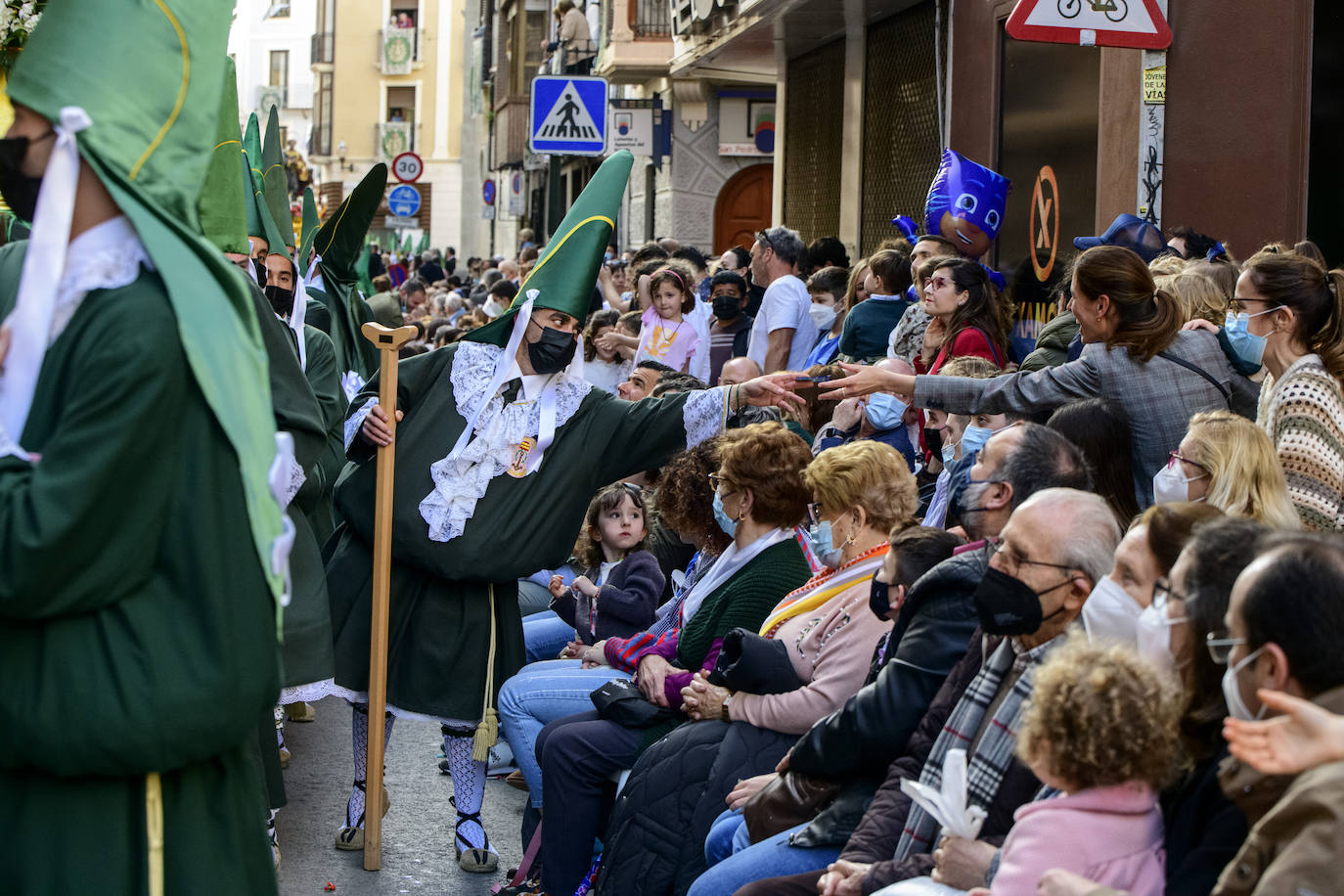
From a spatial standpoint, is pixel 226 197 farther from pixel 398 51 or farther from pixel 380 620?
pixel 398 51

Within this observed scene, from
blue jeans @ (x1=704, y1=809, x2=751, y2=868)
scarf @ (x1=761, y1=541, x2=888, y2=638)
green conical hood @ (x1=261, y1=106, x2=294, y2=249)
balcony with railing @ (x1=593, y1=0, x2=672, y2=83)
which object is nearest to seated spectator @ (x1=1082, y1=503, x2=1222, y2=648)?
scarf @ (x1=761, y1=541, x2=888, y2=638)

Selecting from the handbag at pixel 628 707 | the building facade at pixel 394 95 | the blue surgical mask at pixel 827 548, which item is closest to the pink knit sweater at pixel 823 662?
the blue surgical mask at pixel 827 548

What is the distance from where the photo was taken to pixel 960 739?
372 centimetres

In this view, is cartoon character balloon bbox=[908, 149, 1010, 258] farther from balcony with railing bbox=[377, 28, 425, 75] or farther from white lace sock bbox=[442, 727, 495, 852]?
balcony with railing bbox=[377, 28, 425, 75]

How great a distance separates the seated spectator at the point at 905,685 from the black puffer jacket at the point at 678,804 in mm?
371

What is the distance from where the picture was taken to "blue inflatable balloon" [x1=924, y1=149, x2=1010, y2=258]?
8203 millimetres

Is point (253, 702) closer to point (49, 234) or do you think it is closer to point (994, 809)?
point (49, 234)

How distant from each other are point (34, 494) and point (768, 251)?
7.47 m

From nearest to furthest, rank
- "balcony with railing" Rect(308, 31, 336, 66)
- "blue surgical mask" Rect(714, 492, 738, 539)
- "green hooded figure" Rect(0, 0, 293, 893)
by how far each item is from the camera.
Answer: "green hooded figure" Rect(0, 0, 293, 893) < "blue surgical mask" Rect(714, 492, 738, 539) < "balcony with railing" Rect(308, 31, 336, 66)

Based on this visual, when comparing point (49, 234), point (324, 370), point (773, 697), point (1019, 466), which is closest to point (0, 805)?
point (49, 234)

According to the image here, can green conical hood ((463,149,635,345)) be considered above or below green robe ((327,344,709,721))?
above

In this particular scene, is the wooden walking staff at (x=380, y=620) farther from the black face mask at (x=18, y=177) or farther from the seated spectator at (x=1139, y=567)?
the seated spectator at (x=1139, y=567)

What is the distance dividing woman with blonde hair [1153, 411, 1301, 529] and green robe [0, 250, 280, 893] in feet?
7.74

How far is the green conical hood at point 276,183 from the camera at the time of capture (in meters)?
9.50
